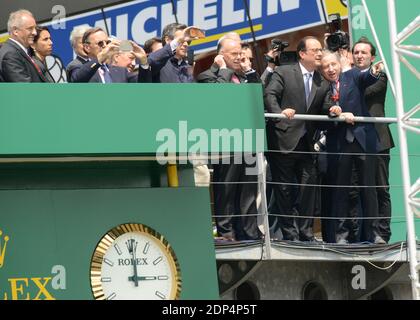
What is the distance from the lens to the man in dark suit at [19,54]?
10.7m

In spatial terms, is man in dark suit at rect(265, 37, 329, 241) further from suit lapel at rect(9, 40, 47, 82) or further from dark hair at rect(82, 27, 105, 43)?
suit lapel at rect(9, 40, 47, 82)

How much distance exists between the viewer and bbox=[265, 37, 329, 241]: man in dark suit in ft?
43.5

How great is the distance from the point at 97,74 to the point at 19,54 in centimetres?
100

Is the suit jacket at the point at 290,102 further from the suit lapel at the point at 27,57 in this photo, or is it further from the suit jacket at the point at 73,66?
the suit lapel at the point at 27,57

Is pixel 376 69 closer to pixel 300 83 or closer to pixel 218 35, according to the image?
pixel 300 83

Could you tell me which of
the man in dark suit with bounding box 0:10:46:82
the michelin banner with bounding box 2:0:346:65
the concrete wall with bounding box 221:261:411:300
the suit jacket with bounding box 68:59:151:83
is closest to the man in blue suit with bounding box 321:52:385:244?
the concrete wall with bounding box 221:261:411:300

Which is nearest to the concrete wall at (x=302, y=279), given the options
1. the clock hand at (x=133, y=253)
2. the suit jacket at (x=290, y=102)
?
the suit jacket at (x=290, y=102)

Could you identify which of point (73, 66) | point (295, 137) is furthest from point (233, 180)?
point (73, 66)

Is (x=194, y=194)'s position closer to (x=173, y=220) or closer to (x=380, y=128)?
(x=173, y=220)

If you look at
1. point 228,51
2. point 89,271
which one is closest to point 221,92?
point 89,271

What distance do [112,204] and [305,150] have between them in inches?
126

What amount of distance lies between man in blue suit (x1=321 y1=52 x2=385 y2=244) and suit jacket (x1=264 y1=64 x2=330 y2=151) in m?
0.19

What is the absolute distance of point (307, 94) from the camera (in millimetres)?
13609

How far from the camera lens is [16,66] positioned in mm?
10695
